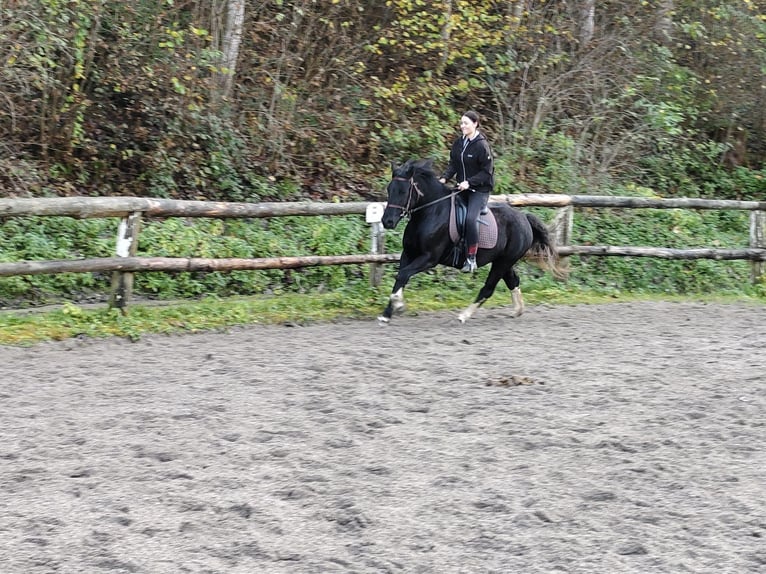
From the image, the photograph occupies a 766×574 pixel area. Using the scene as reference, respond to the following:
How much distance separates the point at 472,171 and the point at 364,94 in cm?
630

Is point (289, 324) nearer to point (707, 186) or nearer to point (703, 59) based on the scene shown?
point (707, 186)

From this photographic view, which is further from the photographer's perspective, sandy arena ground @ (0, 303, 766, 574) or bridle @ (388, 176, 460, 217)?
bridle @ (388, 176, 460, 217)

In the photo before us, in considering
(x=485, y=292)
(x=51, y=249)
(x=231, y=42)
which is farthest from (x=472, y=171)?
(x=231, y=42)

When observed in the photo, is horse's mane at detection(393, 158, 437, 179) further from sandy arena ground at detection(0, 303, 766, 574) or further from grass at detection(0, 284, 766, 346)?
sandy arena ground at detection(0, 303, 766, 574)

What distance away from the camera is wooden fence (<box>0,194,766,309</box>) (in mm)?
8414

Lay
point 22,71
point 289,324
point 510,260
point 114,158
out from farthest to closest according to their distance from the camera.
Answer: point 114,158 < point 22,71 < point 510,260 < point 289,324

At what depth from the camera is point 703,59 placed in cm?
1925

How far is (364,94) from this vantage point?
1564 cm

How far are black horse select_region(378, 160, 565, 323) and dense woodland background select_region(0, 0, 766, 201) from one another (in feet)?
14.2

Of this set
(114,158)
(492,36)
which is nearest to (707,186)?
(492,36)

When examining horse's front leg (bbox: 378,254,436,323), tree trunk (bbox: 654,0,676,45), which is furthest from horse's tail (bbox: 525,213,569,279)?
tree trunk (bbox: 654,0,676,45)

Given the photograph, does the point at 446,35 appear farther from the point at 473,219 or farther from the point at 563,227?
the point at 473,219

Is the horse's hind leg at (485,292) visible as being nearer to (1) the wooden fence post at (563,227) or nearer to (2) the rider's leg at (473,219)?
(2) the rider's leg at (473,219)

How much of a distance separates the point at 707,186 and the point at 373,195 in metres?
7.91
